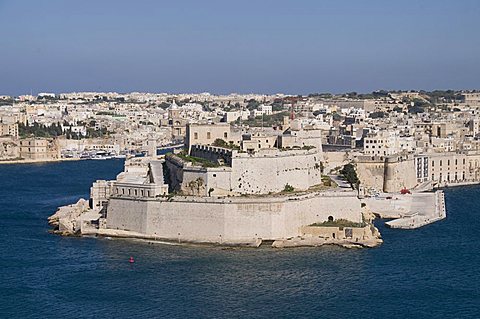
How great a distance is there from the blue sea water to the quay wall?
45cm

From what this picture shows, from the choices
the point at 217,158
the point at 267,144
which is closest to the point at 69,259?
the point at 217,158

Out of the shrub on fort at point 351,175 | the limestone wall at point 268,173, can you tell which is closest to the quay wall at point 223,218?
the limestone wall at point 268,173

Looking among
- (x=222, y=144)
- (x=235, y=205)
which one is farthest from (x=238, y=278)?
(x=222, y=144)

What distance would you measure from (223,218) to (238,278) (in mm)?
2784

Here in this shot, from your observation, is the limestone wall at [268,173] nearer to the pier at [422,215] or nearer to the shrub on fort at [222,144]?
the shrub on fort at [222,144]

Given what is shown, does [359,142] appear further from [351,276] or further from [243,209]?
[351,276]

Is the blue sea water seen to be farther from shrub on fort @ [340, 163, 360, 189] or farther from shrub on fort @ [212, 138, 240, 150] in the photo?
shrub on fort @ [212, 138, 240, 150]

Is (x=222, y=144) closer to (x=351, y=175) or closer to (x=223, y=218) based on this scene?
(x=351, y=175)

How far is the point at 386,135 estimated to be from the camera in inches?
1170

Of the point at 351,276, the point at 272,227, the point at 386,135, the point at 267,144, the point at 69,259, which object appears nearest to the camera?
the point at 351,276

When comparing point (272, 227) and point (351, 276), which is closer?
point (351, 276)

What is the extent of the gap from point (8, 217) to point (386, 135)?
13.2 m

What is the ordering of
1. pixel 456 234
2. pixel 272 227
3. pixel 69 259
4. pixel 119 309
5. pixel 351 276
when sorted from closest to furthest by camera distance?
pixel 119 309 < pixel 351 276 < pixel 69 259 < pixel 272 227 < pixel 456 234

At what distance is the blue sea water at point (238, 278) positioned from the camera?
13.9 meters
